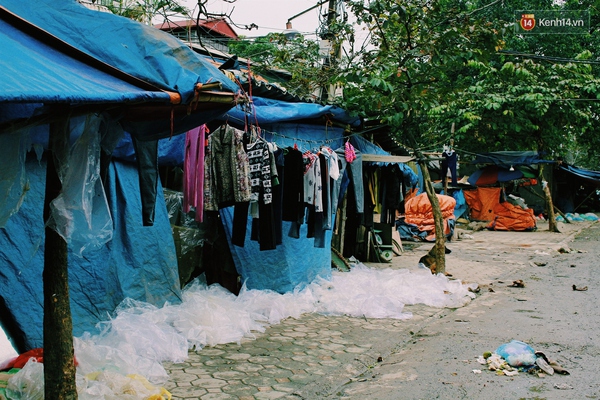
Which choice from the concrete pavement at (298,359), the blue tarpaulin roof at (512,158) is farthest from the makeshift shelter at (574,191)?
the concrete pavement at (298,359)

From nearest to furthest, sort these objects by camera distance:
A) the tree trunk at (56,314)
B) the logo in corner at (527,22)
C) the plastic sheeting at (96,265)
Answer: the tree trunk at (56,314) → the plastic sheeting at (96,265) → the logo in corner at (527,22)

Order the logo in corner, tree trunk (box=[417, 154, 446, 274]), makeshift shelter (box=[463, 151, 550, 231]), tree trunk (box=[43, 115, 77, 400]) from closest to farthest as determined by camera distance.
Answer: tree trunk (box=[43, 115, 77, 400]), tree trunk (box=[417, 154, 446, 274]), makeshift shelter (box=[463, 151, 550, 231]), the logo in corner

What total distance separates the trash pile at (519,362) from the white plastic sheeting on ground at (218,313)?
2.10 m

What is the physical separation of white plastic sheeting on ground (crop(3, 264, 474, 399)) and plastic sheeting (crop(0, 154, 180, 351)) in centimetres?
22

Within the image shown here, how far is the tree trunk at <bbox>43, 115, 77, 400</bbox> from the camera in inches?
129

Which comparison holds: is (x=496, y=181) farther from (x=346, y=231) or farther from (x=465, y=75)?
(x=346, y=231)

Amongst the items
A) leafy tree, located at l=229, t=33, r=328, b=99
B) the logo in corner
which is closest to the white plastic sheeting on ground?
leafy tree, located at l=229, t=33, r=328, b=99

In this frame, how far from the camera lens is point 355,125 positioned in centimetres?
1041

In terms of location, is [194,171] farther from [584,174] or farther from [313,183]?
[584,174]

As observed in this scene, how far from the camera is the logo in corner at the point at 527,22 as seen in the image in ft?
68.1

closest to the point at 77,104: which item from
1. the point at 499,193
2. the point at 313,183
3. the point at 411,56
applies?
the point at 313,183

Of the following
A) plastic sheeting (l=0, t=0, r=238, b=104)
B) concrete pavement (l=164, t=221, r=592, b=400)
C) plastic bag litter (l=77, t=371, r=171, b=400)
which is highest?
plastic sheeting (l=0, t=0, r=238, b=104)

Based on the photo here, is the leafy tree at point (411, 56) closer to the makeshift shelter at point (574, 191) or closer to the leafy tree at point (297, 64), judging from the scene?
the leafy tree at point (297, 64)

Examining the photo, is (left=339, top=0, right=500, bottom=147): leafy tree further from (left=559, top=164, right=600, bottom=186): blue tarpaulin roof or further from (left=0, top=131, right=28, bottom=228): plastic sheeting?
(left=559, top=164, right=600, bottom=186): blue tarpaulin roof
